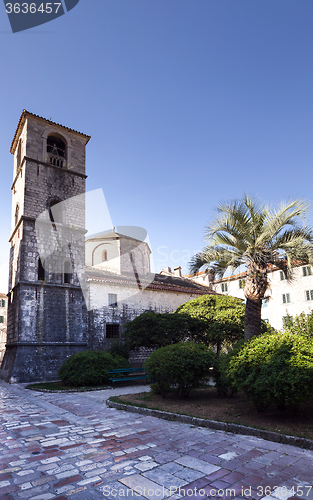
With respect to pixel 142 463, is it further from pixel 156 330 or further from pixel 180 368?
pixel 156 330

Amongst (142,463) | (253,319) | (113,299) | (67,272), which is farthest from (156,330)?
(142,463)

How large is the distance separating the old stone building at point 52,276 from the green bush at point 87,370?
402 centimetres

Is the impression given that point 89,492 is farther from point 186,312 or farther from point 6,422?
point 186,312

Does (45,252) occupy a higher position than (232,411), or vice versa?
(45,252)

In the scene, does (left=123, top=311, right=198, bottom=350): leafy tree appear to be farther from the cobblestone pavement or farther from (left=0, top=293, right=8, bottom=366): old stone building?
(left=0, top=293, right=8, bottom=366): old stone building

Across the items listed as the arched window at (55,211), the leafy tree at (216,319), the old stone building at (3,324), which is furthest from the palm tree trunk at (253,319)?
the old stone building at (3,324)

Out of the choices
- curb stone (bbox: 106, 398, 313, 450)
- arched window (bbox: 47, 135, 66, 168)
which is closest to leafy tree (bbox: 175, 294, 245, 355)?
curb stone (bbox: 106, 398, 313, 450)

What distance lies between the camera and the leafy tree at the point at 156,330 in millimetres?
17656

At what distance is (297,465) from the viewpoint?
14.0 ft

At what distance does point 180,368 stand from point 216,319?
10430 millimetres

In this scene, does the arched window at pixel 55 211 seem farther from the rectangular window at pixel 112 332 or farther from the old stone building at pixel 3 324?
the old stone building at pixel 3 324

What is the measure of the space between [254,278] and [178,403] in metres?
4.26

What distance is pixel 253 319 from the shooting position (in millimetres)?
9242

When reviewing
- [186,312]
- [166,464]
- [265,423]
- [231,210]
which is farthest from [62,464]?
[186,312]
